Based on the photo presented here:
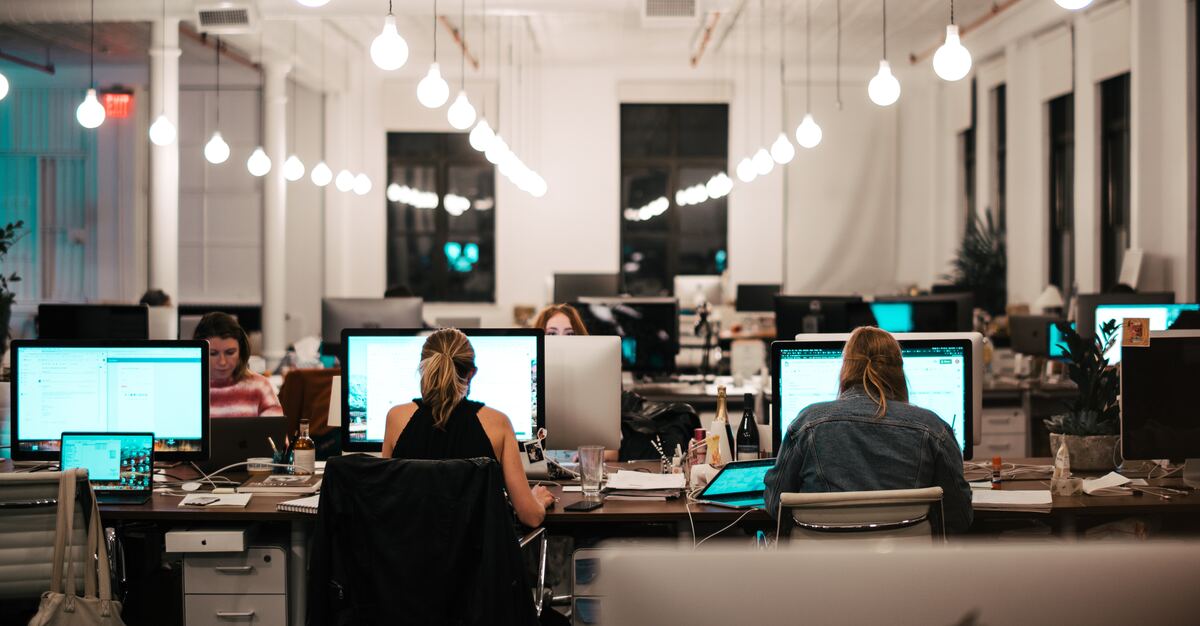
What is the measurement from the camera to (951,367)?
3.49 metres

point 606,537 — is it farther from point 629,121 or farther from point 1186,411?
point 629,121

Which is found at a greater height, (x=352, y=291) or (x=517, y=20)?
(x=517, y=20)

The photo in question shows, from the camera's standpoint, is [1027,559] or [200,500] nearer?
[1027,559]

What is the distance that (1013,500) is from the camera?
3160 millimetres

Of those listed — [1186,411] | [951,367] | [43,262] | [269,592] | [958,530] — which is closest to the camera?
[958,530]

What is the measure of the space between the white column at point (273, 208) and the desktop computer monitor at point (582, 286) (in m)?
3.57

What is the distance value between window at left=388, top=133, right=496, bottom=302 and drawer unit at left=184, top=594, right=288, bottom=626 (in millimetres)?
11046

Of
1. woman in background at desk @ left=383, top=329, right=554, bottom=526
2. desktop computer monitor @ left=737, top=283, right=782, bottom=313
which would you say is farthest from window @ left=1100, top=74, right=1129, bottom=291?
woman in background at desk @ left=383, top=329, right=554, bottom=526

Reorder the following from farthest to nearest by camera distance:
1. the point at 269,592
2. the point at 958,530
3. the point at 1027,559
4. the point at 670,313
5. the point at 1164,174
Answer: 1. the point at 1164,174
2. the point at 670,313
3. the point at 269,592
4. the point at 958,530
5. the point at 1027,559

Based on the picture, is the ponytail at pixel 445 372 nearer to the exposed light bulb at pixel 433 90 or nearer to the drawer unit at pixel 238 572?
the drawer unit at pixel 238 572

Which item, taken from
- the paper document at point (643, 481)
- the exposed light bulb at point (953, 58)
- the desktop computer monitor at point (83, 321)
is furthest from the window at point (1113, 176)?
the desktop computer monitor at point (83, 321)

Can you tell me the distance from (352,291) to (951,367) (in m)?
11.3

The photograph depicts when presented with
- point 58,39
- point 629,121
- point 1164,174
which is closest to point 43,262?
point 58,39

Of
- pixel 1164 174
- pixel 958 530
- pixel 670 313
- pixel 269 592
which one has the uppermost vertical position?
pixel 1164 174
